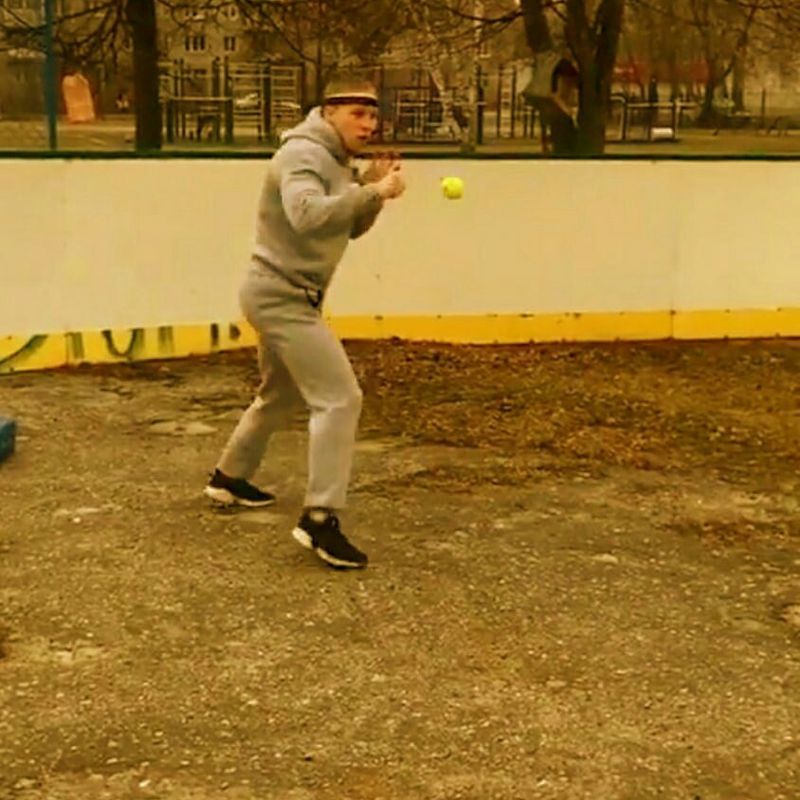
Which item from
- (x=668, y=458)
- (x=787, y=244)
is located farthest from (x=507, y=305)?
(x=668, y=458)

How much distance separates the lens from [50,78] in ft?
31.3

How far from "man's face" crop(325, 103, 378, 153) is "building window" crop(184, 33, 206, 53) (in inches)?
273

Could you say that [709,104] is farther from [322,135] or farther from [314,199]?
[314,199]

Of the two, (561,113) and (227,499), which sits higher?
(561,113)

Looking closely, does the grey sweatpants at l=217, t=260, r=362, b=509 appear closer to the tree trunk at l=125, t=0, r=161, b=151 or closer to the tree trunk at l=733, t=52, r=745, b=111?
the tree trunk at l=125, t=0, r=161, b=151

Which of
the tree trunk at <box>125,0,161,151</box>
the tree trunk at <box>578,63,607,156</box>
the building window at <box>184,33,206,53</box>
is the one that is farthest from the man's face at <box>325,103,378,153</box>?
the building window at <box>184,33,206,53</box>

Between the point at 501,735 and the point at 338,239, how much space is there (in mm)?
2081

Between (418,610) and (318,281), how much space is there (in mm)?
1313

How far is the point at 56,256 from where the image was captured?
352 inches

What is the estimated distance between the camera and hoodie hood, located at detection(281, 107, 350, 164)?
16.9ft

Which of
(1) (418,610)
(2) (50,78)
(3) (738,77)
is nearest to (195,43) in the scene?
(2) (50,78)

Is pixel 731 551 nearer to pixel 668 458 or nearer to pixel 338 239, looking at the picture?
pixel 668 458

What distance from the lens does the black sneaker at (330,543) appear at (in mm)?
5375

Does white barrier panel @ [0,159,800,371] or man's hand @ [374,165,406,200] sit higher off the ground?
man's hand @ [374,165,406,200]
